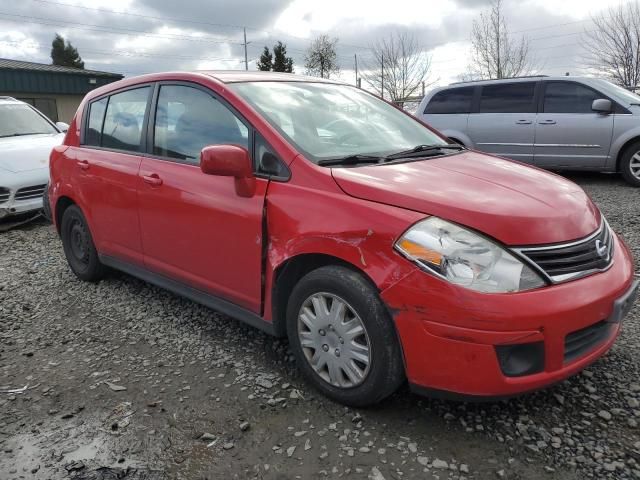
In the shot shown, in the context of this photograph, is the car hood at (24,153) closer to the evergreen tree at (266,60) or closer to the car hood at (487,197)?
the car hood at (487,197)

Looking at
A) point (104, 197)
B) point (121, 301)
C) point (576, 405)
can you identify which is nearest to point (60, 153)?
point (104, 197)

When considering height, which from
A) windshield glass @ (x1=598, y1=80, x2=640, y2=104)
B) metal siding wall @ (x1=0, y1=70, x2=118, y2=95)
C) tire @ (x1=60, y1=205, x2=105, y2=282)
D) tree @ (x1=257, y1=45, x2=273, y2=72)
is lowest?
tire @ (x1=60, y1=205, x2=105, y2=282)

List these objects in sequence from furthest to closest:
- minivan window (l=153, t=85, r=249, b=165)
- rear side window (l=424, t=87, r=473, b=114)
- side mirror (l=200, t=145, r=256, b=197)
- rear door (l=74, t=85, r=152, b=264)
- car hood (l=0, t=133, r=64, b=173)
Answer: rear side window (l=424, t=87, r=473, b=114) → car hood (l=0, t=133, r=64, b=173) → rear door (l=74, t=85, r=152, b=264) → minivan window (l=153, t=85, r=249, b=165) → side mirror (l=200, t=145, r=256, b=197)

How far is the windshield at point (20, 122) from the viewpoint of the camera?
312 inches

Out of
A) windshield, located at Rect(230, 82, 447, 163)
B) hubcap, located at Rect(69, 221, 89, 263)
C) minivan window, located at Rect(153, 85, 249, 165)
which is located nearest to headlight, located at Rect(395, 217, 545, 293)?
windshield, located at Rect(230, 82, 447, 163)

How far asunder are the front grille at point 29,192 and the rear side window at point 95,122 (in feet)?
10.6

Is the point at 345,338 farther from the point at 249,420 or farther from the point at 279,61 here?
the point at 279,61

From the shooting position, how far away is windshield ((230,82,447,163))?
287 cm

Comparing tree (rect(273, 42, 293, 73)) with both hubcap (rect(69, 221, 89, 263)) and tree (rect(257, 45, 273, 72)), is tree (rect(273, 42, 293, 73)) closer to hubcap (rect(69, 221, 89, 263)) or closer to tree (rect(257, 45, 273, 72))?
tree (rect(257, 45, 273, 72))

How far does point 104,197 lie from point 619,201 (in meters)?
6.12

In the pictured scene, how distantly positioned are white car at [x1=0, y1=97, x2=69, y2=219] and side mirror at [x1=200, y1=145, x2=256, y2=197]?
17.2 feet

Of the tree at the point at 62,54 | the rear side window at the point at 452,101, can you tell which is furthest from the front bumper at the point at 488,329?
the tree at the point at 62,54

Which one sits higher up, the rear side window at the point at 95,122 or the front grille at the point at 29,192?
the rear side window at the point at 95,122

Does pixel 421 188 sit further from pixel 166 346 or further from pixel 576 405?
pixel 166 346
